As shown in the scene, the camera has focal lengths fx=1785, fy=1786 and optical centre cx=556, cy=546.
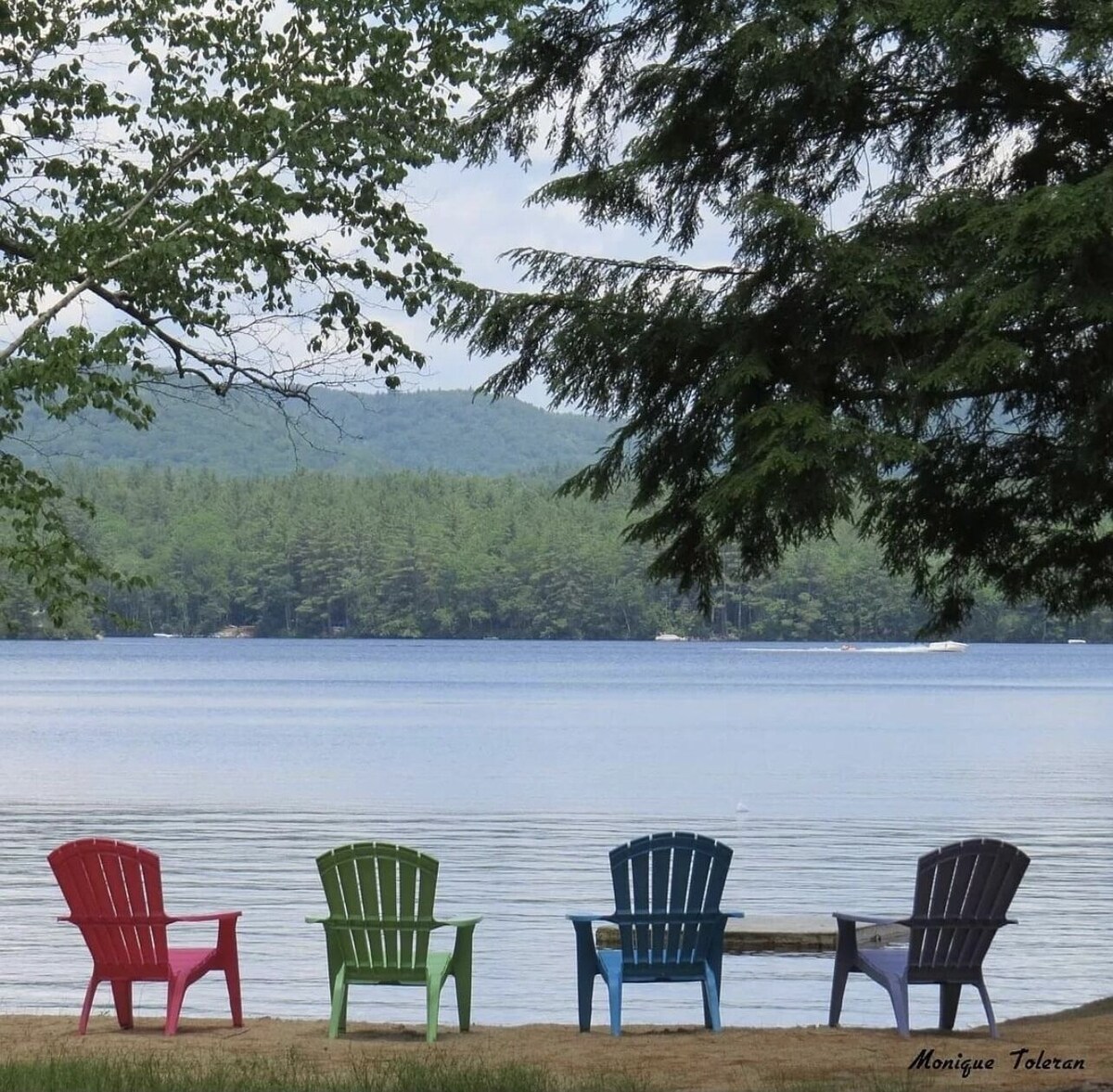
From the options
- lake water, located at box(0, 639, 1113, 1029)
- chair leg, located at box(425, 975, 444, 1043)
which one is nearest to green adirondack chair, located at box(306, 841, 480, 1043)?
chair leg, located at box(425, 975, 444, 1043)

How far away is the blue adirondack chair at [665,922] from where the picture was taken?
8.37 m

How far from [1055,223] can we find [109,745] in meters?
37.8

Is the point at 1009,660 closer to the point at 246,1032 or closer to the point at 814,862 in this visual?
the point at 814,862

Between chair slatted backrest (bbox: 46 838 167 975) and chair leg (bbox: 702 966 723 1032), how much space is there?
2.52 meters

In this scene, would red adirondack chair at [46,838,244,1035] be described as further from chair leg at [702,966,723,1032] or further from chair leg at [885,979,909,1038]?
chair leg at [885,979,909,1038]

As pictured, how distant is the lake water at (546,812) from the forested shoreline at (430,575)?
8417 cm

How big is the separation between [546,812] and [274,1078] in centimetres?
2003

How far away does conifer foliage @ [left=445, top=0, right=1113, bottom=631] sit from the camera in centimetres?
704

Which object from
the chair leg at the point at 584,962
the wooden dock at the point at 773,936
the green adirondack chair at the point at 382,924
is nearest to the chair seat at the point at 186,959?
the green adirondack chair at the point at 382,924

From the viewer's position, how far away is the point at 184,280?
10734mm

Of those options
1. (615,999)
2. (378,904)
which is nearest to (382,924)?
(378,904)

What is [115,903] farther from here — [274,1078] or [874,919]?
[874,919]

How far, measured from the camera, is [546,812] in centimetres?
2645

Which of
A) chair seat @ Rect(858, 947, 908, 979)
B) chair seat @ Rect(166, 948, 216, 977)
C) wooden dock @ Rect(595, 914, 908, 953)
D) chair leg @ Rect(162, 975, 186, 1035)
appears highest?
chair seat @ Rect(858, 947, 908, 979)
